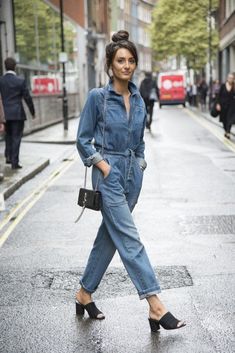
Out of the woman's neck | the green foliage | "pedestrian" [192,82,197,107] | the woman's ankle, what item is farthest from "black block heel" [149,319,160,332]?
the green foliage

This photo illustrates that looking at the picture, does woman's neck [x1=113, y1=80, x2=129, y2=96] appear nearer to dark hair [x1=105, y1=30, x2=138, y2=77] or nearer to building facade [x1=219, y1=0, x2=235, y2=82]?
dark hair [x1=105, y1=30, x2=138, y2=77]

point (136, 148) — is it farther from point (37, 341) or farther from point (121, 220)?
point (37, 341)

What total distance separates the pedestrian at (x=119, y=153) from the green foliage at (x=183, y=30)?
48.1 m

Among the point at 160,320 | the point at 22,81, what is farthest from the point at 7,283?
the point at 22,81

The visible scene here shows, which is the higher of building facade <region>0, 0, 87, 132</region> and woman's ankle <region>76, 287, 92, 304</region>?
building facade <region>0, 0, 87, 132</region>

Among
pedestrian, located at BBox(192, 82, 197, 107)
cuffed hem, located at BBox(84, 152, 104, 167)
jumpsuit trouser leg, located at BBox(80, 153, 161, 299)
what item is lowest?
pedestrian, located at BBox(192, 82, 197, 107)

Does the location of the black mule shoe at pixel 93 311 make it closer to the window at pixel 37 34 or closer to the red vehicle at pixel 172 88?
the window at pixel 37 34

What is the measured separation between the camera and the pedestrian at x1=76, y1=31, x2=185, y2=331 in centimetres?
417

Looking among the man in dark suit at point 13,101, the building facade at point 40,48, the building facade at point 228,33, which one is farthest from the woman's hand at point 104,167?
the building facade at point 228,33

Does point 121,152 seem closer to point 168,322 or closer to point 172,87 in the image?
point 168,322

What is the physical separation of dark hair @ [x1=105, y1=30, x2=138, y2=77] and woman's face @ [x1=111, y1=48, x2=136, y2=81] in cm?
2

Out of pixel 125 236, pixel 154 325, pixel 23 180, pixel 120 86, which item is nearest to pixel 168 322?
pixel 154 325

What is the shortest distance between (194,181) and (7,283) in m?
6.22

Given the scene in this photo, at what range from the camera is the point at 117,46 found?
4.16 metres
